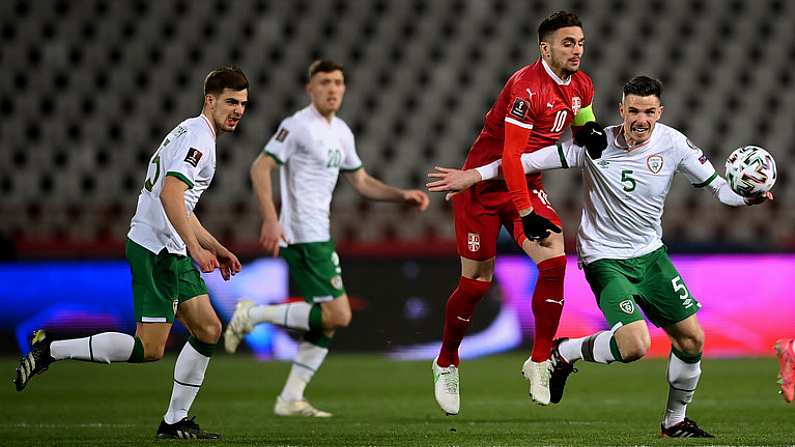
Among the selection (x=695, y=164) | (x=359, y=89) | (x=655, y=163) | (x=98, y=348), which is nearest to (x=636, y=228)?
(x=655, y=163)

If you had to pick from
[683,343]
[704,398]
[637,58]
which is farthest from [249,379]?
[637,58]

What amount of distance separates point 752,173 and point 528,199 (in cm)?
113

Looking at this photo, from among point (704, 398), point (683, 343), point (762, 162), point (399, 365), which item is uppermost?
point (762, 162)

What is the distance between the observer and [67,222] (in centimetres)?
1305

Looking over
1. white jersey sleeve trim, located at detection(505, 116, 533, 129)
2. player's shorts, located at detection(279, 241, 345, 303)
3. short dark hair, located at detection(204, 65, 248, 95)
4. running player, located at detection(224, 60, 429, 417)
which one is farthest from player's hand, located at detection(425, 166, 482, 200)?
player's shorts, located at detection(279, 241, 345, 303)

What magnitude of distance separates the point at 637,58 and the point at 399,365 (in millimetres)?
7622

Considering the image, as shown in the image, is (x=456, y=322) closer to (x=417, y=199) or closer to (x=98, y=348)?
(x=417, y=199)

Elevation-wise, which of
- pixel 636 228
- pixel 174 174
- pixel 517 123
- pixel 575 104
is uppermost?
pixel 575 104

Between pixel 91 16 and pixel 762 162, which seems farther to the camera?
pixel 91 16

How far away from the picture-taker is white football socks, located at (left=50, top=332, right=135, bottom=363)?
19.7 ft

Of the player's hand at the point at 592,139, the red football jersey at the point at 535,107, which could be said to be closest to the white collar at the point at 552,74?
the red football jersey at the point at 535,107

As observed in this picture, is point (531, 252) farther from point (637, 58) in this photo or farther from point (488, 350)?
point (637, 58)

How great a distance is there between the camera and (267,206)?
7.67 m

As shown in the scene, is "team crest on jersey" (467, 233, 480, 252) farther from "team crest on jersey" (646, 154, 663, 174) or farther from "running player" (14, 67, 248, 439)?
"running player" (14, 67, 248, 439)
